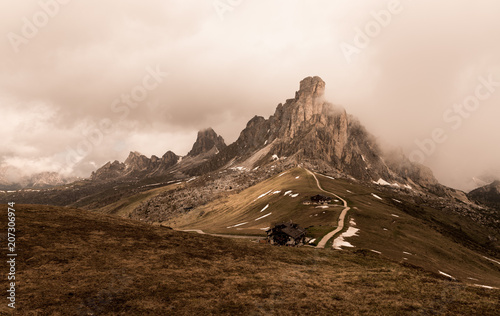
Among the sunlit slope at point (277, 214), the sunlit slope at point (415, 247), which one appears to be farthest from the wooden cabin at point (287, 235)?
the sunlit slope at point (415, 247)

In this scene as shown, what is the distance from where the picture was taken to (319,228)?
74.9 meters

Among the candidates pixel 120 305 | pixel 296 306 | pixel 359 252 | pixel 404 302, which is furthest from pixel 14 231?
pixel 359 252

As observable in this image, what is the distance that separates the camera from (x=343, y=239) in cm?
6228

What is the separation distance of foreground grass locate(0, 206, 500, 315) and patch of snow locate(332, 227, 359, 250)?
11743mm

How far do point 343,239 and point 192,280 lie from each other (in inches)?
1780

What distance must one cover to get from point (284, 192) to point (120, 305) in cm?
12459

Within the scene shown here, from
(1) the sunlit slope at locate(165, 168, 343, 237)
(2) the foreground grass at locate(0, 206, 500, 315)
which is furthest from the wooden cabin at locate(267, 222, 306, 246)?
(2) the foreground grass at locate(0, 206, 500, 315)

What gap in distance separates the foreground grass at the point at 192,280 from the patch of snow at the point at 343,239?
1174 centimetres

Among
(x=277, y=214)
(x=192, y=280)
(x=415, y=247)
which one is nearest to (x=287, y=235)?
(x=415, y=247)

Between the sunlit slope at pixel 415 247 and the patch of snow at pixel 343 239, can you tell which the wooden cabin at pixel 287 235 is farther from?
the sunlit slope at pixel 415 247

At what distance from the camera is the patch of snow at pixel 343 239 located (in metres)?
57.5

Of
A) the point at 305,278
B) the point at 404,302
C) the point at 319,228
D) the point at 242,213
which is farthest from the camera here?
the point at 242,213

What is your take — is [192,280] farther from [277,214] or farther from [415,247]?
[277,214]

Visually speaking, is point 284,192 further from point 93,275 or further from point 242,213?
point 93,275
